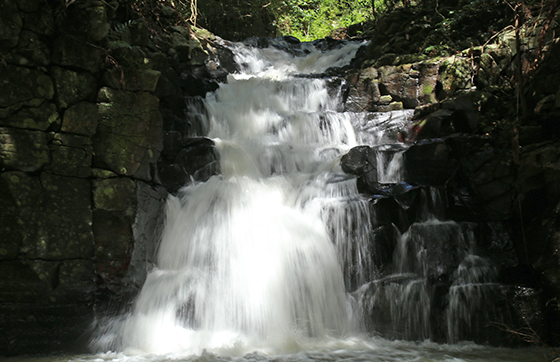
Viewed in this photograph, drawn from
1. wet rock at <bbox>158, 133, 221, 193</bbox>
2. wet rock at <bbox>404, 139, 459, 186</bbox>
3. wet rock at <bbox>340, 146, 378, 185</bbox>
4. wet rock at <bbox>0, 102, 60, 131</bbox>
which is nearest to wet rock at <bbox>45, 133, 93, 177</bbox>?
wet rock at <bbox>0, 102, 60, 131</bbox>

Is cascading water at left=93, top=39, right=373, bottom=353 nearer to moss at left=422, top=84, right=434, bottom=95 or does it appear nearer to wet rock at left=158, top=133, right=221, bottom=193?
wet rock at left=158, top=133, right=221, bottom=193

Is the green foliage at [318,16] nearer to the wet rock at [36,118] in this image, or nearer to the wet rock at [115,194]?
the wet rock at [115,194]

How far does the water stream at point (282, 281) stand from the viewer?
4.41 m

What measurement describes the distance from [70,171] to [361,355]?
4.16 metres

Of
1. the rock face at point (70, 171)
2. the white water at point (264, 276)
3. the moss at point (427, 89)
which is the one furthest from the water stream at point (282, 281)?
the moss at point (427, 89)

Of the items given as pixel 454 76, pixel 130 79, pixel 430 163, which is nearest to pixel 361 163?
pixel 430 163

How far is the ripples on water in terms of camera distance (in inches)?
159

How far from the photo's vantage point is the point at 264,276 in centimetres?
510

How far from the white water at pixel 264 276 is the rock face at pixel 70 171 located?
50cm

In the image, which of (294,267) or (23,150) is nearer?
(23,150)

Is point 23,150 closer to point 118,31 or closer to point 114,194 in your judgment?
point 114,194

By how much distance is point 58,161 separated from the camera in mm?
4543

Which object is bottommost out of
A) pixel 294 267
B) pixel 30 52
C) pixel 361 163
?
pixel 294 267

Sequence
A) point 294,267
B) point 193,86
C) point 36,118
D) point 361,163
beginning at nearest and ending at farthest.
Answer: point 36,118 < point 294,267 < point 361,163 < point 193,86
